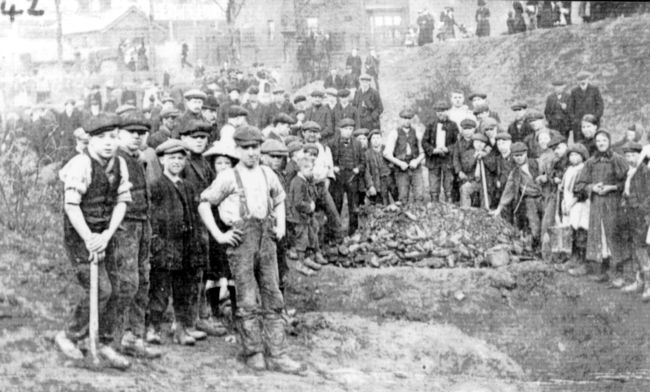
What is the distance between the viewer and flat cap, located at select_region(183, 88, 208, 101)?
507cm

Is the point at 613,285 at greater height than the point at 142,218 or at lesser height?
lesser

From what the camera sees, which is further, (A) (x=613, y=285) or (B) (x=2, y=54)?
(A) (x=613, y=285)

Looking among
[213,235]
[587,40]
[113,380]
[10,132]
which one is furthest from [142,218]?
[587,40]

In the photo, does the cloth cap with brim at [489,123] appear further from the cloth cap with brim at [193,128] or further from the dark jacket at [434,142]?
the cloth cap with brim at [193,128]

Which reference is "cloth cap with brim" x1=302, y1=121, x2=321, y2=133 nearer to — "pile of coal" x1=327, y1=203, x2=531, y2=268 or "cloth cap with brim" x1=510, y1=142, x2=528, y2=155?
"pile of coal" x1=327, y1=203, x2=531, y2=268

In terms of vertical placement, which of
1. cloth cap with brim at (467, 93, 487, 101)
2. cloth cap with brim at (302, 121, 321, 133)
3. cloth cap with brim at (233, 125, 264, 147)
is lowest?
cloth cap with brim at (302, 121, 321, 133)

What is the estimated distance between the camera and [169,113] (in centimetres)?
505

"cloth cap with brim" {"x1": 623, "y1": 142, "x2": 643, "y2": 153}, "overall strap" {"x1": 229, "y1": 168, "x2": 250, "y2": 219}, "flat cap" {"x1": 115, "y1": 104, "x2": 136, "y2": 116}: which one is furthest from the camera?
"cloth cap with brim" {"x1": 623, "y1": 142, "x2": 643, "y2": 153}

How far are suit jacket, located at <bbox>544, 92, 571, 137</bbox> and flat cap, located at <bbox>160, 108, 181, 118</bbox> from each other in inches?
121

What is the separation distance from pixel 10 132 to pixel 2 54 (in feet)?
1.59

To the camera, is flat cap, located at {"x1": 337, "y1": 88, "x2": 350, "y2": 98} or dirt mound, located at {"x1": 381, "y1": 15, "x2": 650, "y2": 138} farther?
flat cap, located at {"x1": 337, "y1": 88, "x2": 350, "y2": 98}

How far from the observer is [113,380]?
12.9 feet

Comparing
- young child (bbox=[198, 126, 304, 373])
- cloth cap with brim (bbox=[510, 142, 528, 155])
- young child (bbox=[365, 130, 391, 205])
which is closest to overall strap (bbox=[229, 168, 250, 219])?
young child (bbox=[198, 126, 304, 373])

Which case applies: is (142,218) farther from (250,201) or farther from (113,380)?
(113,380)
